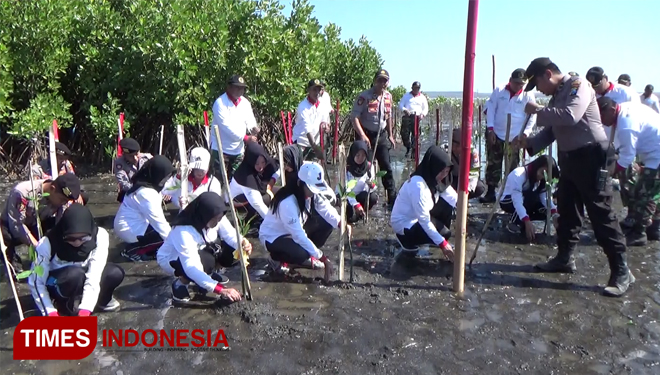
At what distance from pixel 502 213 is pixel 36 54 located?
8.21m

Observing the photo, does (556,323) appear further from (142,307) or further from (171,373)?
(142,307)

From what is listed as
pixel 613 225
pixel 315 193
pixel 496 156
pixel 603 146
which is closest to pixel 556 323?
pixel 613 225

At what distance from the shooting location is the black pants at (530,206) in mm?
6066

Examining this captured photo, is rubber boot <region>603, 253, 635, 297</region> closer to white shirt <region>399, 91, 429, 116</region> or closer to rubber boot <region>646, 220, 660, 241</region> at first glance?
rubber boot <region>646, 220, 660, 241</region>

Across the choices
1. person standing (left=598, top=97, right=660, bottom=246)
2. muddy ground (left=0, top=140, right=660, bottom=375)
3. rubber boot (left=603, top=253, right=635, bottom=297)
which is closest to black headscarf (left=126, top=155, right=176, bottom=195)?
muddy ground (left=0, top=140, right=660, bottom=375)

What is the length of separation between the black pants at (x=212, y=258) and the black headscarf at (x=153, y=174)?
0.87 m

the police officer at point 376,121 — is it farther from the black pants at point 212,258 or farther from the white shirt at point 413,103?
the white shirt at point 413,103

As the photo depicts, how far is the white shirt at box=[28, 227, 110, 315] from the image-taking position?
3.64m

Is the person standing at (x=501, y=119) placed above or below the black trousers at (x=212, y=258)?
above

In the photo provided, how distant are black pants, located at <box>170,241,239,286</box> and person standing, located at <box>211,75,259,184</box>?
1.96 m

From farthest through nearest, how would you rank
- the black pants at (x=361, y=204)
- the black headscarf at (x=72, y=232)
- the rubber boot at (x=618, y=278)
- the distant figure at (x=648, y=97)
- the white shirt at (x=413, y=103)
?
the white shirt at (x=413, y=103) → the distant figure at (x=648, y=97) → the black pants at (x=361, y=204) → the rubber boot at (x=618, y=278) → the black headscarf at (x=72, y=232)

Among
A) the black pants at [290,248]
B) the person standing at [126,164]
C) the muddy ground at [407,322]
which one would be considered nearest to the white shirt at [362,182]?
the muddy ground at [407,322]

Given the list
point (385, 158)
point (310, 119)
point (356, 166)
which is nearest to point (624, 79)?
point (385, 158)

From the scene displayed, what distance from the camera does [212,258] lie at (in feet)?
14.8
